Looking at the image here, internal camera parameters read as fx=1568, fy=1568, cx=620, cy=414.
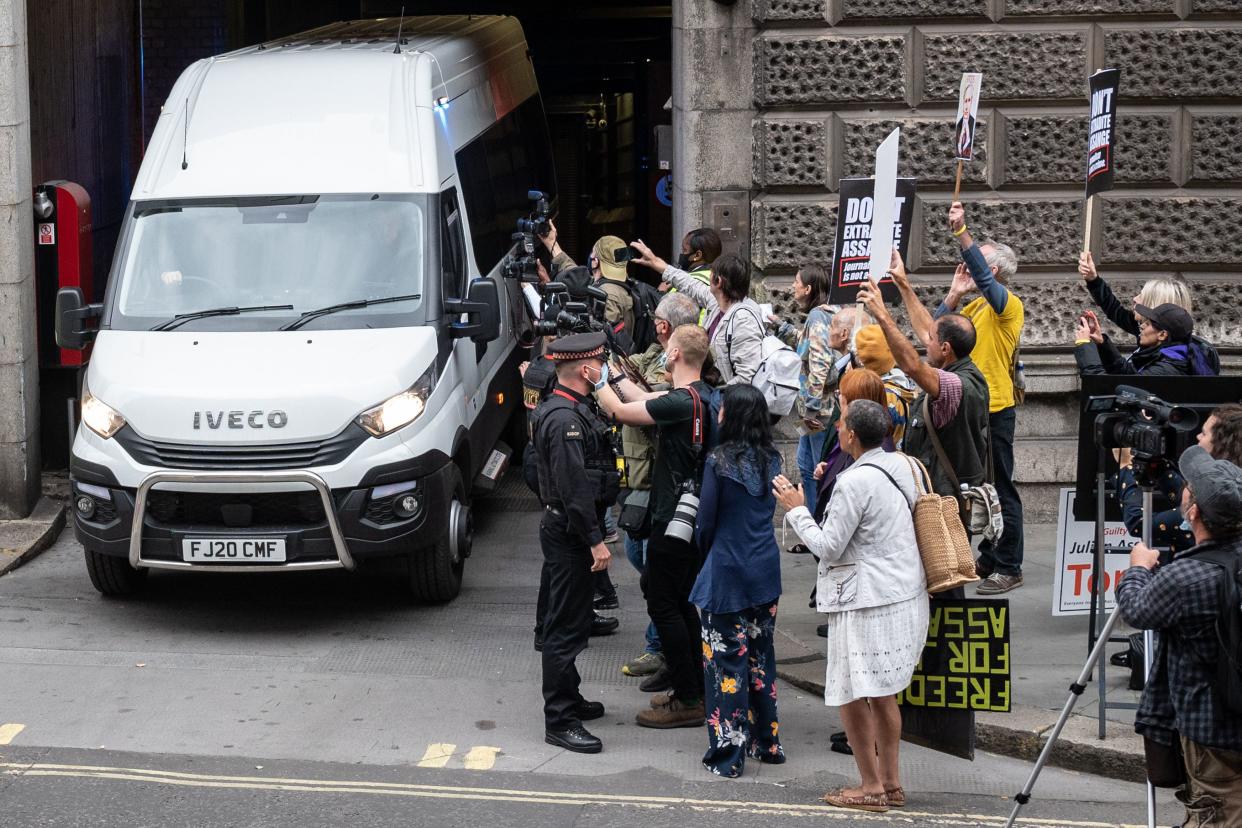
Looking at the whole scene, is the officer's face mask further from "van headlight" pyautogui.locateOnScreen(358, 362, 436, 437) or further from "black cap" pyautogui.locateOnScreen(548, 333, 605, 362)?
"van headlight" pyautogui.locateOnScreen(358, 362, 436, 437)

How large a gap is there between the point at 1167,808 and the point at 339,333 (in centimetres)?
489

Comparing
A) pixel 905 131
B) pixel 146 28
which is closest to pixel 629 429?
pixel 905 131

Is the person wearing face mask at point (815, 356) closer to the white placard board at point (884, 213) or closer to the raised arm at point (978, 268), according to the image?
the raised arm at point (978, 268)

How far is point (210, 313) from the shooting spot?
29.1ft

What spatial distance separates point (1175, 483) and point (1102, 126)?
280 cm

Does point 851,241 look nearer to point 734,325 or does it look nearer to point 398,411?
point 734,325

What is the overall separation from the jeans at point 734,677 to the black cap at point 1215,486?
7.17ft

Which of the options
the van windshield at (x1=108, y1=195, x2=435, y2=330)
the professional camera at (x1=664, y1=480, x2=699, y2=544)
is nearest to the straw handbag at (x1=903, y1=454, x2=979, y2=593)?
the professional camera at (x1=664, y1=480, x2=699, y2=544)

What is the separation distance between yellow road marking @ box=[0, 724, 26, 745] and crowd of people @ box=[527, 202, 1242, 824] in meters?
2.40

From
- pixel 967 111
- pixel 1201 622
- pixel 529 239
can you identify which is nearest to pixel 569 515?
pixel 1201 622

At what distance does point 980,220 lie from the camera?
10.9m

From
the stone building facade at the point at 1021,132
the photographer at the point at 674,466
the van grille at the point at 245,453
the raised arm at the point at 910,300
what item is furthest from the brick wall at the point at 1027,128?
the photographer at the point at 674,466

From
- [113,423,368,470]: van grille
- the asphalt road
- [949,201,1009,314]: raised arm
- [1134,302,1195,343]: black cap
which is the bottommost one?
the asphalt road

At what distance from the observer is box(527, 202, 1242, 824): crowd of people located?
6074mm
